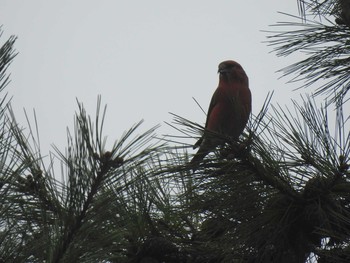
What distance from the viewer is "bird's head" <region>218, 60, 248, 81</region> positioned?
518 cm

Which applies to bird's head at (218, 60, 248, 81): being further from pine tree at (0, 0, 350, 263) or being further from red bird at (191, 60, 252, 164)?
pine tree at (0, 0, 350, 263)

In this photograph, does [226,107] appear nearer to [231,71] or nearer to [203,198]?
[231,71]

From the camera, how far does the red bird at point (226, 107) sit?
224cm

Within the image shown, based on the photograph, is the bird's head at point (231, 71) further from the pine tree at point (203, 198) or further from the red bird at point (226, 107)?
the pine tree at point (203, 198)

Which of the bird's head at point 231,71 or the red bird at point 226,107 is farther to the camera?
the bird's head at point 231,71

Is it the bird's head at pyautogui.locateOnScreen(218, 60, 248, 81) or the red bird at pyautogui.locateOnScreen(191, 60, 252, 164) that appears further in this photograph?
the bird's head at pyautogui.locateOnScreen(218, 60, 248, 81)

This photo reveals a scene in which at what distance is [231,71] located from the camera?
5.24 meters

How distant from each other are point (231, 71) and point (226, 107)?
35.6 inches

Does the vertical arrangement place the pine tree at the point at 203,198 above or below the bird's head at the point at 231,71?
below

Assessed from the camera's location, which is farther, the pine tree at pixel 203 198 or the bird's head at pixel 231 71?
the bird's head at pixel 231 71

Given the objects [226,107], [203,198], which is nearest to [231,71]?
[226,107]

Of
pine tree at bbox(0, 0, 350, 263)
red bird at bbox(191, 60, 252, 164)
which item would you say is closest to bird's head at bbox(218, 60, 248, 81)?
red bird at bbox(191, 60, 252, 164)

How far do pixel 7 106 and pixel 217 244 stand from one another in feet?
3.31

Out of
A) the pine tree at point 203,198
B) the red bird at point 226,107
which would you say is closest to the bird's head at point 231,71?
the red bird at point 226,107
